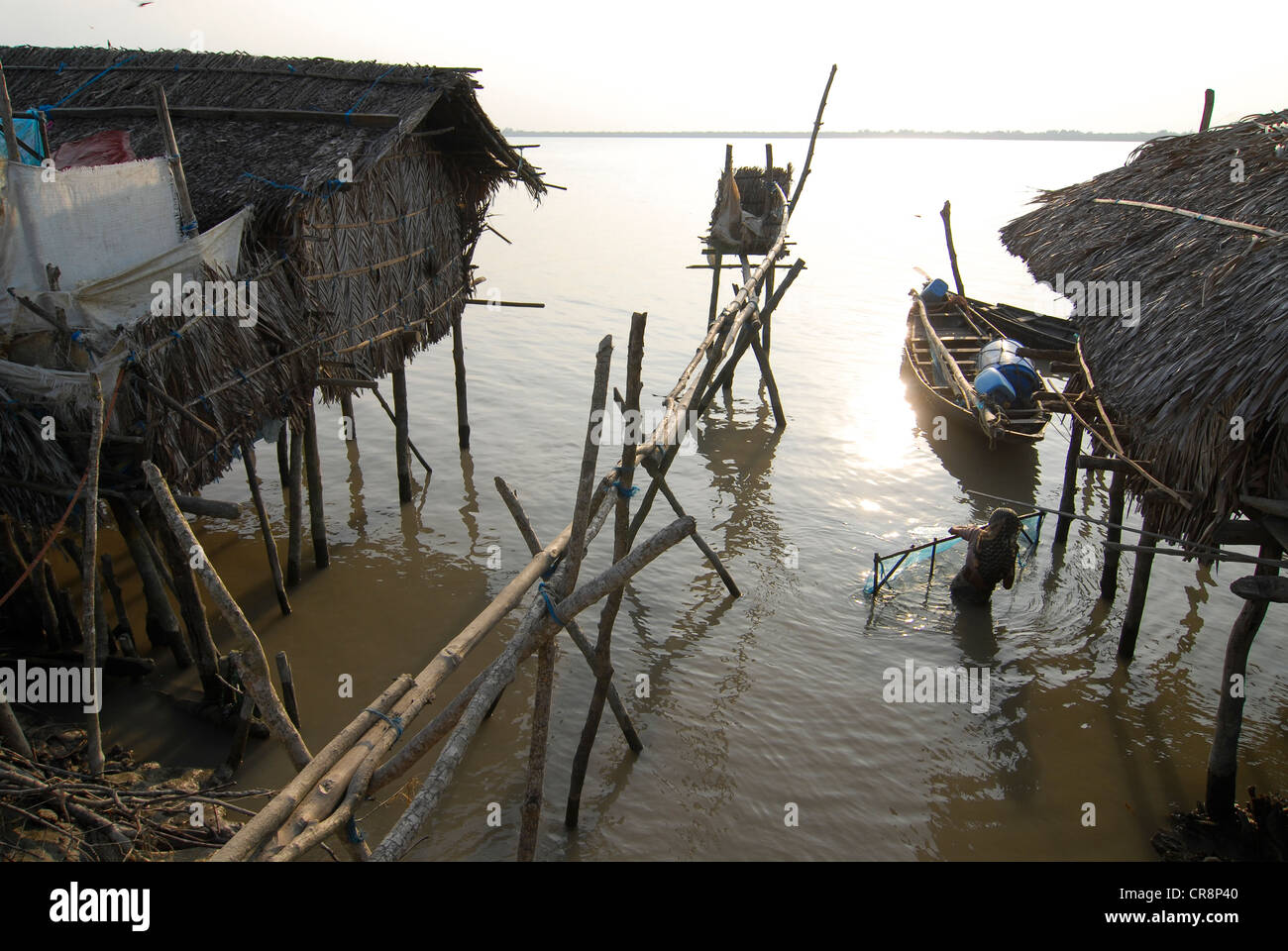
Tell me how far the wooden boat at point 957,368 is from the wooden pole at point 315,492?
795 cm

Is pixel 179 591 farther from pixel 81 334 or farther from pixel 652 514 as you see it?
pixel 652 514

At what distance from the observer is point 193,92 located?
898cm

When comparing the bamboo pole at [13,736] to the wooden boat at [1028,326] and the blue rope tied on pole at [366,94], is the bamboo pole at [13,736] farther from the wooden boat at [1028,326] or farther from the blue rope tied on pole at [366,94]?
the wooden boat at [1028,326]

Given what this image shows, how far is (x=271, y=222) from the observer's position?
7.25m

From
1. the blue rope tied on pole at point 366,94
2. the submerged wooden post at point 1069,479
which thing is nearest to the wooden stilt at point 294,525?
the blue rope tied on pole at point 366,94

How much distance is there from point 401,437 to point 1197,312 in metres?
8.28

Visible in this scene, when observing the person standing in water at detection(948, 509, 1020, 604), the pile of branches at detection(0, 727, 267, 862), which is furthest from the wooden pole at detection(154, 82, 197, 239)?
the person standing in water at detection(948, 509, 1020, 604)

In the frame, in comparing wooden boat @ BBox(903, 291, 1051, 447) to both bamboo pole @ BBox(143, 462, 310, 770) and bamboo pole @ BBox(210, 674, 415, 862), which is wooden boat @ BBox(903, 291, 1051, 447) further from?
bamboo pole @ BBox(143, 462, 310, 770)

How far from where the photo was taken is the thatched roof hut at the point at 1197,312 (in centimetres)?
521

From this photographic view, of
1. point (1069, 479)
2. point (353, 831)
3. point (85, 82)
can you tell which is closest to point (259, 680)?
point (353, 831)

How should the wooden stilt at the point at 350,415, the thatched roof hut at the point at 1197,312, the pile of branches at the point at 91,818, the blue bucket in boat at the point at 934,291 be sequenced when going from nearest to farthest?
the pile of branches at the point at 91,818 → the thatched roof hut at the point at 1197,312 → the wooden stilt at the point at 350,415 → the blue bucket in boat at the point at 934,291

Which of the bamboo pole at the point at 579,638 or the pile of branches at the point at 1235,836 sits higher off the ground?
the bamboo pole at the point at 579,638

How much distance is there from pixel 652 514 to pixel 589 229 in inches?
1062
